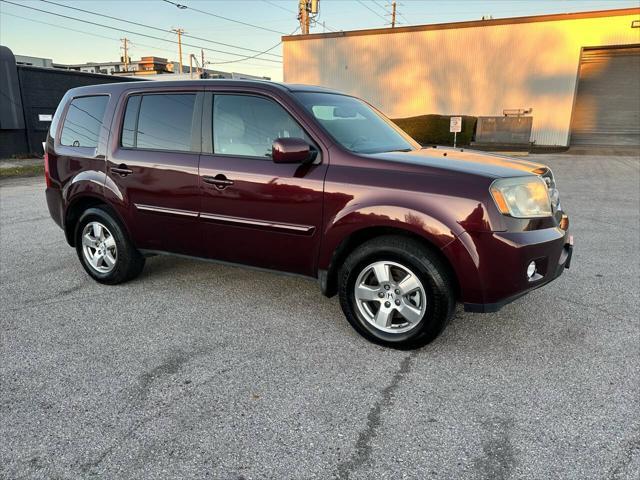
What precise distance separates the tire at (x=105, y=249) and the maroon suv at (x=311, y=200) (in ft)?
0.05

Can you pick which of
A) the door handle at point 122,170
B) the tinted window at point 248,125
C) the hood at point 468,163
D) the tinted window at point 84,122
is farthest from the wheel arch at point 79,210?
the hood at point 468,163

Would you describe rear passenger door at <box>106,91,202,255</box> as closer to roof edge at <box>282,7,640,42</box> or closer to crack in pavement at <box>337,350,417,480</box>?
crack in pavement at <box>337,350,417,480</box>

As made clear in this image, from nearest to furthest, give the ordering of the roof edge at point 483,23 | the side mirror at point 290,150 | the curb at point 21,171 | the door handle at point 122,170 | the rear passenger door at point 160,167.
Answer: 1. the side mirror at point 290,150
2. the rear passenger door at point 160,167
3. the door handle at point 122,170
4. the curb at point 21,171
5. the roof edge at point 483,23

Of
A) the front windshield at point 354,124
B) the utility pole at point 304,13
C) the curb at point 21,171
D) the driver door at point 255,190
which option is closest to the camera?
the driver door at point 255,190

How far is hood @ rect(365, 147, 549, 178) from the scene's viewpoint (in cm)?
323

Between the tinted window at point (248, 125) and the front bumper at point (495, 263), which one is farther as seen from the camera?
the tinted window at point (248, 125)

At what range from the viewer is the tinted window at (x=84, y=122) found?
458cm

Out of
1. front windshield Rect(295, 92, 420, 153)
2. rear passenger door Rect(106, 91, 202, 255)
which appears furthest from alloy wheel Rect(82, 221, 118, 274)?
front windshield Rect(295, 92, 420, 153)

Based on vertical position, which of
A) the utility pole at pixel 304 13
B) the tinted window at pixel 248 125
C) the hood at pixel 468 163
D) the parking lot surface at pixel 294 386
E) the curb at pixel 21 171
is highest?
the utility pole at pixel 304 13

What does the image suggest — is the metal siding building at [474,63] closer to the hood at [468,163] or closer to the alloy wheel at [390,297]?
the hood at [468,163]

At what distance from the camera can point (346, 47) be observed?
29.0m

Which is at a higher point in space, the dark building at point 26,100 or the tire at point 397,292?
the dark building at point 26,100

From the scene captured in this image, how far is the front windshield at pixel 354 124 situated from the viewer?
3.69m

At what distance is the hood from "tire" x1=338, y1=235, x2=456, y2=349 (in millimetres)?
555
